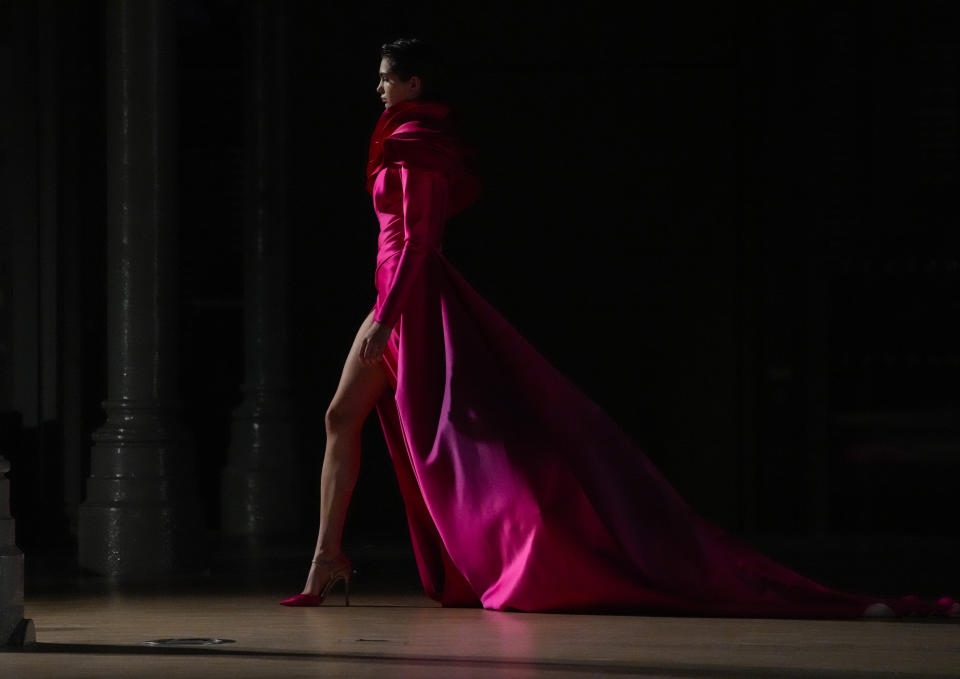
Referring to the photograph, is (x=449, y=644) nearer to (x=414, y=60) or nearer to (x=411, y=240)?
(x=411, y=240)

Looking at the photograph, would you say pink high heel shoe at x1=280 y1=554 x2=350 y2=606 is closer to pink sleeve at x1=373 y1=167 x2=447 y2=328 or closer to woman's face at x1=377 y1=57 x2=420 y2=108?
pink sleeve at x1=373 y1=167 x2=447 y2=328

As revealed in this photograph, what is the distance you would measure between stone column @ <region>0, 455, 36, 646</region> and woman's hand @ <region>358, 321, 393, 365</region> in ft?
3.93

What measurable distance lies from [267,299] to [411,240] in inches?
128

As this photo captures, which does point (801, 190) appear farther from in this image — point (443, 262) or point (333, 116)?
point (443, 262)

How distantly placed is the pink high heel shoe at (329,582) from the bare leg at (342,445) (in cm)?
1

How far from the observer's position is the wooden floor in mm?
4703

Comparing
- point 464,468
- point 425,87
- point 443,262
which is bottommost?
point 464,468

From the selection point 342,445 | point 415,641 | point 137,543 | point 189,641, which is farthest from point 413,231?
→ point 137,543

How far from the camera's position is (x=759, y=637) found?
5289 millimetres

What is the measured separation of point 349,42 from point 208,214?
1.16m

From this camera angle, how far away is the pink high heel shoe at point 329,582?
6.14 m

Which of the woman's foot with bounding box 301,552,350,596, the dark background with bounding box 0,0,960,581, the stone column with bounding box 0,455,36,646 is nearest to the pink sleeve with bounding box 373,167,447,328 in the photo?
the woman's foot with bounding box 301,552,350,596

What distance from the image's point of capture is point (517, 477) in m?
5.94

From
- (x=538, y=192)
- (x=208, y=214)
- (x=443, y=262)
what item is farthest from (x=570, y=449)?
(x=208, y=214)
